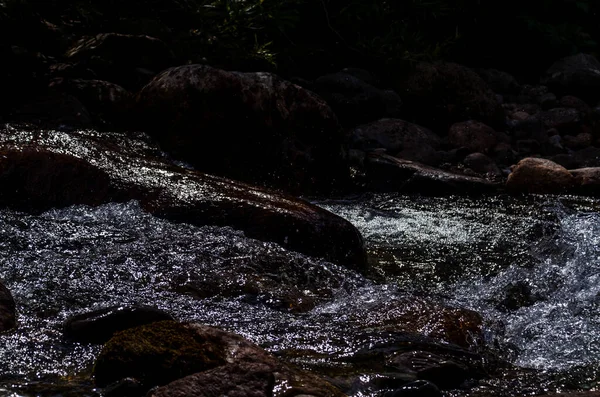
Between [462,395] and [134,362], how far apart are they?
1.26m

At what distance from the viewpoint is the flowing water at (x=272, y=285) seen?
3.76 m

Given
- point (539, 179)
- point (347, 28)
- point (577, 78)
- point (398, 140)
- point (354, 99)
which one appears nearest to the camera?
point (539, 179)

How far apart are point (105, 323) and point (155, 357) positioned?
0.51 m

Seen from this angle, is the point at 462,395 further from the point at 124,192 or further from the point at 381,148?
the point at 381,148

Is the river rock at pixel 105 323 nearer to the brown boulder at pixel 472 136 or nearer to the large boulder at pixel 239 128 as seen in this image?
the large boulder at pixel 239 128

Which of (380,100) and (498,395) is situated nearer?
(498,395)

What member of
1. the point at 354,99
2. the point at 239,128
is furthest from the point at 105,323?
the point at 354,99

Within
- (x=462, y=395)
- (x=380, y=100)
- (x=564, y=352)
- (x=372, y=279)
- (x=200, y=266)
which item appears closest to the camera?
(x=462, y=395)

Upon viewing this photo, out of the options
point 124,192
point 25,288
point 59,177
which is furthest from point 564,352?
point 59,177

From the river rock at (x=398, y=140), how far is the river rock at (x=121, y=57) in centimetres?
239

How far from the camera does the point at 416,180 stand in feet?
27.2

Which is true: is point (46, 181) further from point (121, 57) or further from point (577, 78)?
point (577, 78)

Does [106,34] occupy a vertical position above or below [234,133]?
above

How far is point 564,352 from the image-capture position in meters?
4.07
